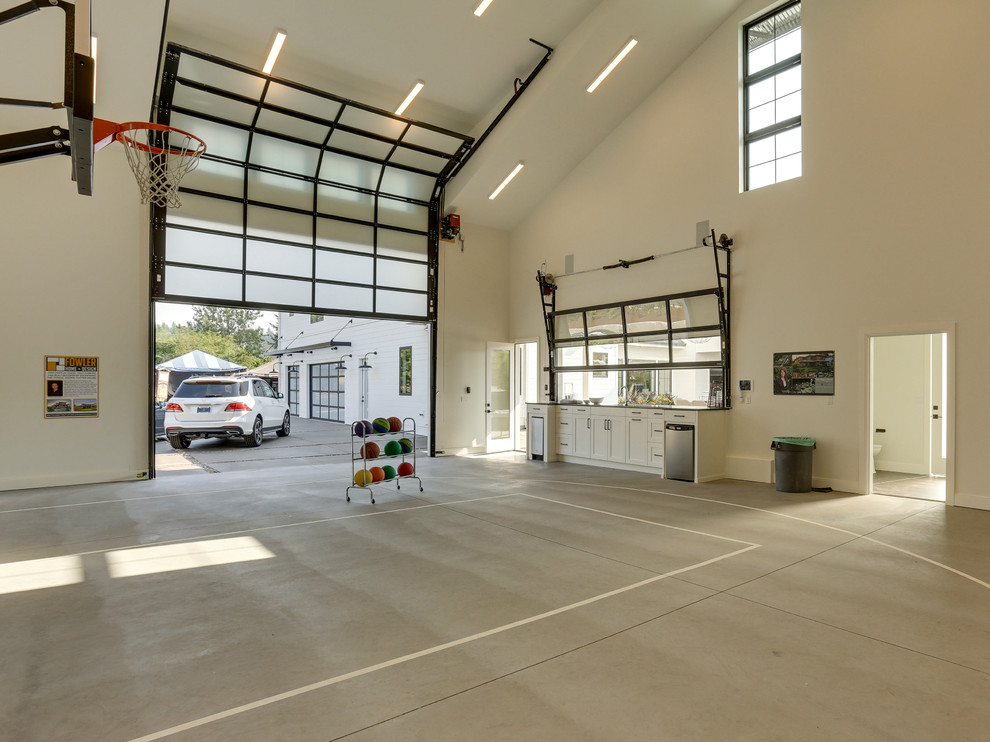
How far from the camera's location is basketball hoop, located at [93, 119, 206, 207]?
16.6ft

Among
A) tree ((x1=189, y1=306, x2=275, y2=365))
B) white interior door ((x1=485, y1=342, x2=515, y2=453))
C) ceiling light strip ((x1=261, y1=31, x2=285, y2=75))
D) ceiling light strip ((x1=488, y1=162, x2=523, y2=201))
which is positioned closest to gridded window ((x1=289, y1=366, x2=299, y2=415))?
tree ((x1=189, y1=306, x2=275, y2=365))

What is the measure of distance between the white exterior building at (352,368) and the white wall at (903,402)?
834 cm

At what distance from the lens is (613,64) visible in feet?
31.3

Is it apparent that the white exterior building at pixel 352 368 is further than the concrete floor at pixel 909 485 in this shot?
Yes

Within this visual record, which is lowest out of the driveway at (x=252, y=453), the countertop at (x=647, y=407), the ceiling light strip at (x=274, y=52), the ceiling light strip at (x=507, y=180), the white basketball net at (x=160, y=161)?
the driveway at (x=252, y=453)

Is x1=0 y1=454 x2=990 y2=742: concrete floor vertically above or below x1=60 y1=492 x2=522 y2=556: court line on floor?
above

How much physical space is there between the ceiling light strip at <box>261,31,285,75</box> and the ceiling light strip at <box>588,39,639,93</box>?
4971 mm

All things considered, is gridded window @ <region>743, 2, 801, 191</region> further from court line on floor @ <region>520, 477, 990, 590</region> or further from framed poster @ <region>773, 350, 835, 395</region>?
court line on floor @ <region>520, 477, 990, 590</region>

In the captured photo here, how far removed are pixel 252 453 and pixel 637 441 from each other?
811cm

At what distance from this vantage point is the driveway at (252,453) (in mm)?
10438

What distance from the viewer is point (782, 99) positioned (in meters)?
8.80

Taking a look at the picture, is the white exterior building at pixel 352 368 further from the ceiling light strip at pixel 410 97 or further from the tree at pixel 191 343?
the tree at pixel 191 343

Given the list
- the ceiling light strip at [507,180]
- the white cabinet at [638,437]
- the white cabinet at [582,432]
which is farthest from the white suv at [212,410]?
the white cabinet at [638,437]

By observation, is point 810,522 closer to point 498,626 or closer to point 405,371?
point 498,626
